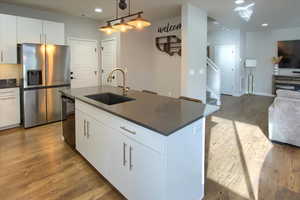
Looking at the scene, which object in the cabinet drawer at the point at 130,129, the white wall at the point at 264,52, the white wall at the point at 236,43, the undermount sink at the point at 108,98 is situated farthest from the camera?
the white wall at the point at 236,43

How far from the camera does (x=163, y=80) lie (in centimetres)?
608

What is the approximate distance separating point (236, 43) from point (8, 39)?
24.9 feet

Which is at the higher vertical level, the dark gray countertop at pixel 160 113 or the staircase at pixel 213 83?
the staircase at pixel 213 83

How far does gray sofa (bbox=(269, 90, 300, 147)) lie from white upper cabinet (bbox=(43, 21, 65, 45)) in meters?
4.90

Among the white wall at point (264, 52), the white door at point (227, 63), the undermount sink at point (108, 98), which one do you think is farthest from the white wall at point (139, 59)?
the white wall at point (264, 52)

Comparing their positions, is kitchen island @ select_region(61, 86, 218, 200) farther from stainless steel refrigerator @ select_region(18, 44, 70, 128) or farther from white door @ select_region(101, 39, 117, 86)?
white door @ select_region(101, 39, 117, 86)

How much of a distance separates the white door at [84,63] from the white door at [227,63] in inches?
207

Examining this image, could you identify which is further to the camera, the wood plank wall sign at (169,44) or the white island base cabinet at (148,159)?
the wood plank wall sign at (169,44)

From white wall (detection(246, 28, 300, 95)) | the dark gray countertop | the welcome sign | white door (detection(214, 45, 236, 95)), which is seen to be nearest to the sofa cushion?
the dark gray countertop

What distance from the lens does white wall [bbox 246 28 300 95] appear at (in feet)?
25.0

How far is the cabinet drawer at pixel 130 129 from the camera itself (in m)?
1.51

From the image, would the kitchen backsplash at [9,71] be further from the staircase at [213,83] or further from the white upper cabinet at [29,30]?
the staircase at [213,83]

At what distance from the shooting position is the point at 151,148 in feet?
5.13

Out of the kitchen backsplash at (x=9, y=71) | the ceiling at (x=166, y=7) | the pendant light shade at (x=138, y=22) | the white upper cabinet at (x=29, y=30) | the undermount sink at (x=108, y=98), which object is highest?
the ceiling at (x=166, y=7)
